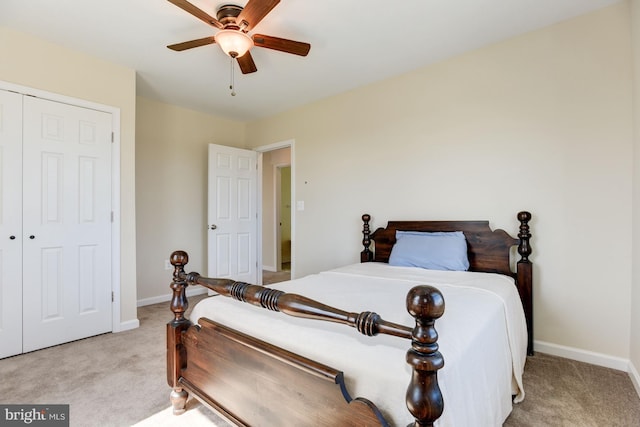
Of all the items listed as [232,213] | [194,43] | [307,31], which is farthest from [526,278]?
[232,213]

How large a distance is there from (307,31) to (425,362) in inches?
95.0

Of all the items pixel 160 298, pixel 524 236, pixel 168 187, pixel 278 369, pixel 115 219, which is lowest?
pixel 160 298

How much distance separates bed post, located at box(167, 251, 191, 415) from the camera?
5.30 ft

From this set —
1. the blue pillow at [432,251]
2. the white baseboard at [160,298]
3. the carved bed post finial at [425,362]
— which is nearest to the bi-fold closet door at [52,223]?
the white baseboard at [160,298]

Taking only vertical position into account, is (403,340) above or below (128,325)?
above

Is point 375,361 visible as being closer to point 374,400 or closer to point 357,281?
point 374,400

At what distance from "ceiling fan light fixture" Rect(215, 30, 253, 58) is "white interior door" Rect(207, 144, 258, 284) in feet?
7.07

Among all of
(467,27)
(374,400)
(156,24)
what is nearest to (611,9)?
(467,27)

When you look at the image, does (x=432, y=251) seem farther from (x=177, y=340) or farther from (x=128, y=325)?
(x=128, y=325)

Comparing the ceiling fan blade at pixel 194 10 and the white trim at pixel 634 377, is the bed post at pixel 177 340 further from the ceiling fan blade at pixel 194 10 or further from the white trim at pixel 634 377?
the white trim at pixel 634 377

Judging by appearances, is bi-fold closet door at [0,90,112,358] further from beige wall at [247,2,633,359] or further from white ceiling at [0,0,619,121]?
beige wall at [247,2,633,359]

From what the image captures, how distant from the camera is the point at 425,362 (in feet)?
2.58

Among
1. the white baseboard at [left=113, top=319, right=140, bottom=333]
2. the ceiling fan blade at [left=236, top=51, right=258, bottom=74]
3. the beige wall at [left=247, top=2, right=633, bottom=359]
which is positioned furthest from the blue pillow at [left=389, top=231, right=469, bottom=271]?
the white baseboard at [left=113, top=319, right=140, bottom=333]

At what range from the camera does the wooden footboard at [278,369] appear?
2.62 feet
